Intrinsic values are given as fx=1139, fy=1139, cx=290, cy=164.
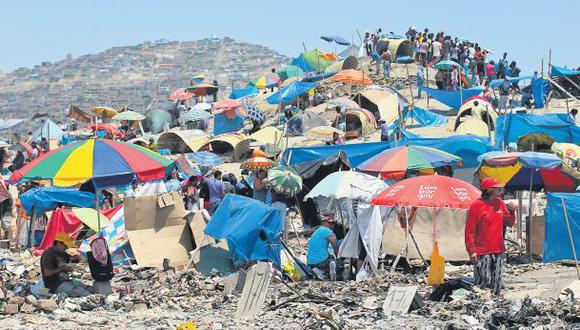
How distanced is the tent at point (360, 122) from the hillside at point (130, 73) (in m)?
43.0

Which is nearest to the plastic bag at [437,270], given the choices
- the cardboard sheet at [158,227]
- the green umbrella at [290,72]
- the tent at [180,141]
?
the cardboard sheet at [158,227]

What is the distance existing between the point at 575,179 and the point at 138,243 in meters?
5.33

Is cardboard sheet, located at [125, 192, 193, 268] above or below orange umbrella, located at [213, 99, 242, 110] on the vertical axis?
above

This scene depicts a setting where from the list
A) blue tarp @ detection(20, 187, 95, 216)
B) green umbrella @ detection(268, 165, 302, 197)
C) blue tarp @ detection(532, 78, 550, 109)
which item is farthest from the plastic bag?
blue tarp @ detection(532, 78, 550, 109)

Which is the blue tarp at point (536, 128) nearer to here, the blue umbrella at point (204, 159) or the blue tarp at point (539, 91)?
the blue umbrella at point (204, 159)

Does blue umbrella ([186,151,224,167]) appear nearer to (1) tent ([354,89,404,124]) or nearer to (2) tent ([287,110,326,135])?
(2) tent ([287,110,326,135])

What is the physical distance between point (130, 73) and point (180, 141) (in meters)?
79.4

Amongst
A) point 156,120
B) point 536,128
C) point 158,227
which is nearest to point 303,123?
point 536,128

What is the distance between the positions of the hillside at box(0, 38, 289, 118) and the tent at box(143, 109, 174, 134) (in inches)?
1222

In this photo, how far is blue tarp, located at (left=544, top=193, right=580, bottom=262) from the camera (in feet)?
39.8

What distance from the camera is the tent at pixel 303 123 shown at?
2814 cm

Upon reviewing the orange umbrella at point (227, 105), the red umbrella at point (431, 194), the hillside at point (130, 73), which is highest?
the red umbrella at point (431, 194)

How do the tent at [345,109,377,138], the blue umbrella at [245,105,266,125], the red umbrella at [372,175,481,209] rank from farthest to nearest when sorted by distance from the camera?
the blue umbrella at [245,105,266,125] < the tent at [345,109,377,138] < the red umbrella at [372,175,481,209]

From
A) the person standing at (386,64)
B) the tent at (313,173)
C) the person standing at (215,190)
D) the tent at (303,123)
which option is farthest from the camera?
the person standing at (386,64)
